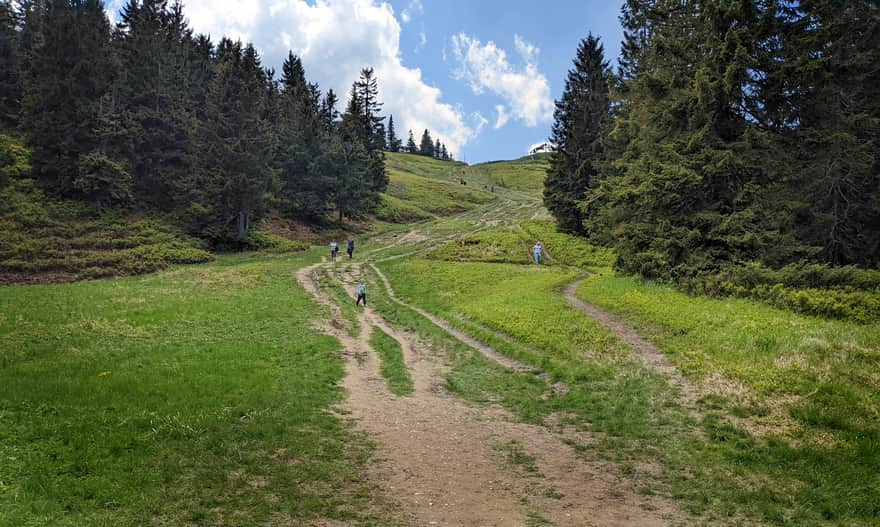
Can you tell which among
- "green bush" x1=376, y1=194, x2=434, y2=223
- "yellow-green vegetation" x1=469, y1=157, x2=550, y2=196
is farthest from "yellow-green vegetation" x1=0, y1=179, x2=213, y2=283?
"yellow-green vegetation" x1=469, y1=157, x2=550, y2=196

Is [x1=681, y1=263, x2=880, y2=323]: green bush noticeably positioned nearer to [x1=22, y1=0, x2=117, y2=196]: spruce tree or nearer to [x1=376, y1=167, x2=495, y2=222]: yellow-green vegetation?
[x1=22, y1=0, x2=117, y2=196]: spruce tree

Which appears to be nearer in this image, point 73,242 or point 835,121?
point 835,121

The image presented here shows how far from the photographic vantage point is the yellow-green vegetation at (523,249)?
4544 centimetres

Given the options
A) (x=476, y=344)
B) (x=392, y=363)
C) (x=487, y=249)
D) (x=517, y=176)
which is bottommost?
(x=392, y=363)

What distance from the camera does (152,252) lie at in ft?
137

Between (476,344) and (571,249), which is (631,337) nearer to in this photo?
(476,344)

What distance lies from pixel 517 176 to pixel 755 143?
144 meters

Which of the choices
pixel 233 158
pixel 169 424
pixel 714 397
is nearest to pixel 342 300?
pixel 169 424

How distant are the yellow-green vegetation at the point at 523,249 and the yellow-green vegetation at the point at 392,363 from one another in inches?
961

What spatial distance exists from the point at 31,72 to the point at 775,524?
73.8 metres

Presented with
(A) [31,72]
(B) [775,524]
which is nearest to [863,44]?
(B) [775,524]

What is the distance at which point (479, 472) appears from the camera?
9953 millimetres

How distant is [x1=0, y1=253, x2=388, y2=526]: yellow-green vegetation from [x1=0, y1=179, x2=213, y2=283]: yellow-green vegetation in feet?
43.7

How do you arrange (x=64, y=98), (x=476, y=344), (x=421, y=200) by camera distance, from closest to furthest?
(x=476, y=344), (x=64, y=98), (x=421, y=200)
